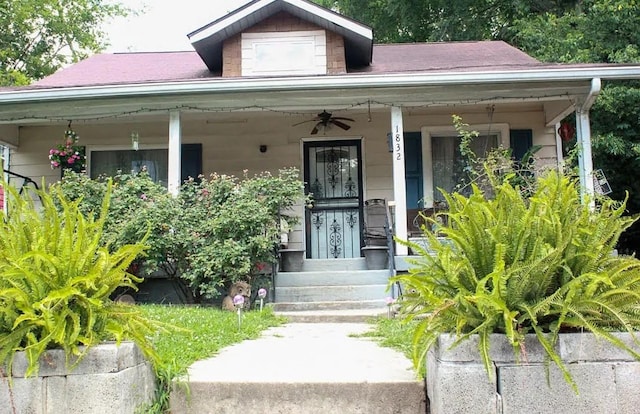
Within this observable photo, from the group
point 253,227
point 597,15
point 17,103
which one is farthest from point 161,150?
point 597,15

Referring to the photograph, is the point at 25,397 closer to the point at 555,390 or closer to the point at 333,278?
the point at 555,390

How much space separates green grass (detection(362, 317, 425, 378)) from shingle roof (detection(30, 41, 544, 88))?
4.34 meters

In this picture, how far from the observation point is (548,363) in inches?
89.0

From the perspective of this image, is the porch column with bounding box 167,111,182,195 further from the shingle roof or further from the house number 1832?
the house number 1832

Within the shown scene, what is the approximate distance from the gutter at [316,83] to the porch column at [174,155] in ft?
1.40

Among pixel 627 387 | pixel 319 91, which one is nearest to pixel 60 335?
pixel 627 387

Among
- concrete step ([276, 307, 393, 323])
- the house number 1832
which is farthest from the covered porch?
concrete step ([276, 307, 393, 323])

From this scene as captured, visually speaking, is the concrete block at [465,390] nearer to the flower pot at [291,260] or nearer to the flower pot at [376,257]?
the flower pot at [376,257]

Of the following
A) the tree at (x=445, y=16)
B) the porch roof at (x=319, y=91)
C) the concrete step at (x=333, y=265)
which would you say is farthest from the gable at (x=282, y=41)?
the tree at (x=445, y=16)

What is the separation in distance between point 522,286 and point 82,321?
199 centimetres

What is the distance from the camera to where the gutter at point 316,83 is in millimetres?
6301

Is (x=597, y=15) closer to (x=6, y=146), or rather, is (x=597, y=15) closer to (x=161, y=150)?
(x=161, y=150)

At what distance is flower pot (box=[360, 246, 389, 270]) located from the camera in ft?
23.2

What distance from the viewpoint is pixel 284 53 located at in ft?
26.6
